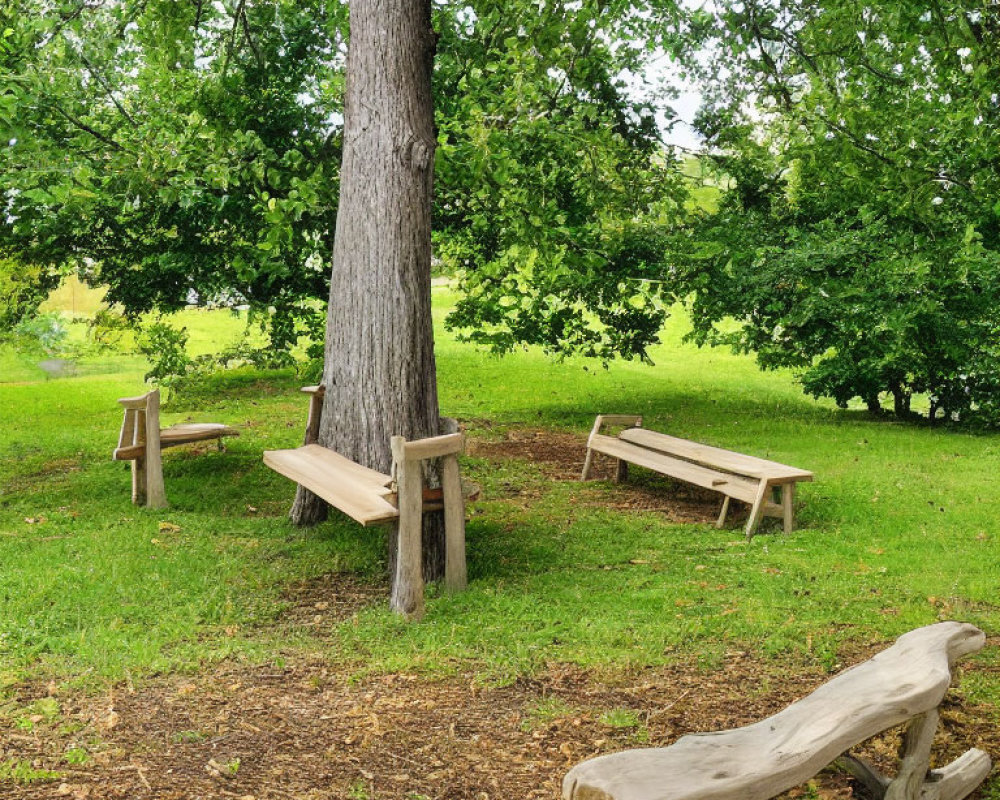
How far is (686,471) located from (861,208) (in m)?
6.31

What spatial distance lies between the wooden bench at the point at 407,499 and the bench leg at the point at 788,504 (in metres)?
2.96

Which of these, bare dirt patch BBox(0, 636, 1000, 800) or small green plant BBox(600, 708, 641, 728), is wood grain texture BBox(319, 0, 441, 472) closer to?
bare dirt patch BBox(0, 636, 1000, 800)

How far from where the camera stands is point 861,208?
1322 cm

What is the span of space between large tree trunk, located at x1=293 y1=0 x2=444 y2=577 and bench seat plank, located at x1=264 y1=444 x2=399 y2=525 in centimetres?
26

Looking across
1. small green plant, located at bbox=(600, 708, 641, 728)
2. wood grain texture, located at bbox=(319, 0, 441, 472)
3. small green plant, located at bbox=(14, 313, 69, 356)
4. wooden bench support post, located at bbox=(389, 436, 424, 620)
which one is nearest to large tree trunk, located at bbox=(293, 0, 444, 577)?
wood grain texture, located at bbox=(319, 0, 441, 472)

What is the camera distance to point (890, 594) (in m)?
6.51

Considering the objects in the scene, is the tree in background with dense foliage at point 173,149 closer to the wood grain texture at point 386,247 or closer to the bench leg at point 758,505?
the wood grain texture at point 386,247

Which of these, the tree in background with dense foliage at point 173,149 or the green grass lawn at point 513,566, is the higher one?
the tree in background with dense foliage at point 173,149

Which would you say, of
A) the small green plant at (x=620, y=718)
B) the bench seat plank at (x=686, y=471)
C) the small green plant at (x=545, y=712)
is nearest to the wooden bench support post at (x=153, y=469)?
the bench seat plank at (x=686, y=471)

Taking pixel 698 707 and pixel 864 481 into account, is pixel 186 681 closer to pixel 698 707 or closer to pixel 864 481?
pixel 698 707

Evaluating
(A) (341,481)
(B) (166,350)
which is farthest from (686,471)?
(B) (166,350)

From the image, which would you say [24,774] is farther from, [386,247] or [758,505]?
[758,505]

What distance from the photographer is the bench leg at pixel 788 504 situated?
26.7 feet

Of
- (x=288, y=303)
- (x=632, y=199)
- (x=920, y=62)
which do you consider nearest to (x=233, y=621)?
(x=288, y=303)
